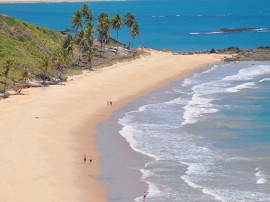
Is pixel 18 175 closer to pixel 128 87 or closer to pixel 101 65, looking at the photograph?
pixel 128 87

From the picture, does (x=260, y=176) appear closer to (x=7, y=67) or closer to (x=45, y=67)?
(x=7, y=67)

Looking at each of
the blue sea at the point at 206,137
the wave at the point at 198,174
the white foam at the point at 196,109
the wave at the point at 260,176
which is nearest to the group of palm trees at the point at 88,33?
the blue sea at the point at 206,137

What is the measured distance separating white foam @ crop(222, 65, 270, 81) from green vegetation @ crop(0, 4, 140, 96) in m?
23.3

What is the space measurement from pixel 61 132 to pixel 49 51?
152 feet

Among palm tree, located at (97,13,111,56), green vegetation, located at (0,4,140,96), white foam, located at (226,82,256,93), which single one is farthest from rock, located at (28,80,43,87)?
palm tree, located at (97,13,111,56)

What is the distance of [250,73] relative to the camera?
330 feet

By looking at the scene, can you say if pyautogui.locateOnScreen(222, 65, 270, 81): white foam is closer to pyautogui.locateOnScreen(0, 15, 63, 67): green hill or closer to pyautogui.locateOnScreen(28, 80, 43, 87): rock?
pyautogui.locateOnScreen(0, 15, 63, 67): green hill

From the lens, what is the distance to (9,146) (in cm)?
4688

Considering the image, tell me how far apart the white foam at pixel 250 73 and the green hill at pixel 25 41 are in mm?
30841

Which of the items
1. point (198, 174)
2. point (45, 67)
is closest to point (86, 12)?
point (45, 67)

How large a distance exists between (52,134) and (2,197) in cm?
1741

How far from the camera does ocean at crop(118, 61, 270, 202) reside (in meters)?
38.8

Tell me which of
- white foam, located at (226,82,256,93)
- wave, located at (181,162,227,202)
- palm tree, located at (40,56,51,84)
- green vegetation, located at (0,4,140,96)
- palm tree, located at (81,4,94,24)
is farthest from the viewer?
palm tree, located at (81,4,94,24)

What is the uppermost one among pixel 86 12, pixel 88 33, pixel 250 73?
pixel 86 12
